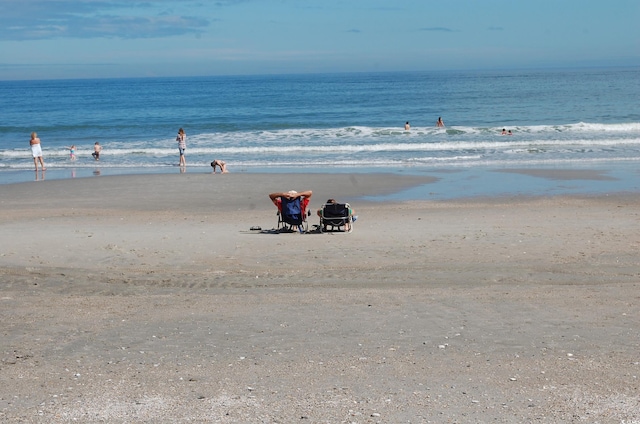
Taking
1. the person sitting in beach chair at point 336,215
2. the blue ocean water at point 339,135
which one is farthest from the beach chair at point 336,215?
the blue ocean water at point 339,135

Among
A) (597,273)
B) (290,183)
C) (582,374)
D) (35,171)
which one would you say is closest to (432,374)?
(582,374)

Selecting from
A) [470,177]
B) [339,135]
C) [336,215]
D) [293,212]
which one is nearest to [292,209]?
[293,212]

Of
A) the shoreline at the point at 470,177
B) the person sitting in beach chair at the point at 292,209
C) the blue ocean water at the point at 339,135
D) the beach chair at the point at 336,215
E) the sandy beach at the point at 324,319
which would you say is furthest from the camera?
the blue ocean water at the point at 339,135

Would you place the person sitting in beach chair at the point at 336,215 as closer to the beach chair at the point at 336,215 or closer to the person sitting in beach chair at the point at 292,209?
the beach chair at the point at 336,215

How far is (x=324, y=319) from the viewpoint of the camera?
8.27 metres

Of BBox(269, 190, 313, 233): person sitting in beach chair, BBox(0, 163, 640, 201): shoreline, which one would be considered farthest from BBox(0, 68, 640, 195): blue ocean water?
BBox(269, 190, 313, 233): person sitting in beach chair

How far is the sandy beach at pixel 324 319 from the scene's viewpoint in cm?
604

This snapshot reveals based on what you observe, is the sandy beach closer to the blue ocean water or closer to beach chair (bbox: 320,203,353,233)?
beach chair (bbox: 320,203,353,233)

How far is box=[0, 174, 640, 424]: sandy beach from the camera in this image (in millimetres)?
6039

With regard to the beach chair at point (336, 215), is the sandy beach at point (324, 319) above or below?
below

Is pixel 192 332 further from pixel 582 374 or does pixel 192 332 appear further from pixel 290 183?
pixel 290 183

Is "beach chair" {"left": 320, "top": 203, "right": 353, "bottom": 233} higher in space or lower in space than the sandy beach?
higher

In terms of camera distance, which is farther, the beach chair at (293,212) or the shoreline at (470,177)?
the shoreline at (470,177)

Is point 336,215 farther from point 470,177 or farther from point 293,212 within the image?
point 470,177
